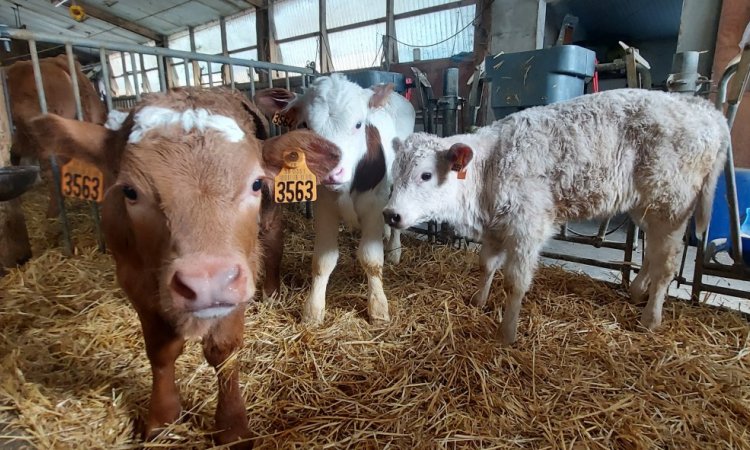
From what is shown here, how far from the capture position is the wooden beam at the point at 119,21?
44.1 ft

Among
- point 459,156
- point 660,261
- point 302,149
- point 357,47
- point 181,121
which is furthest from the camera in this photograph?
point 357,47

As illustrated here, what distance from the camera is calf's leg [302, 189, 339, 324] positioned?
2910mm

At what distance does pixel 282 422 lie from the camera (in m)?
2.01

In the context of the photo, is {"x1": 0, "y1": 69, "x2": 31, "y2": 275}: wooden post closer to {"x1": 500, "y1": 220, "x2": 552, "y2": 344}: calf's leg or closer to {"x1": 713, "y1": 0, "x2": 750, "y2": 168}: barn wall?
{"x1": 500, "y1": 220, "x2": 552, "y2": 344}: calf's leg

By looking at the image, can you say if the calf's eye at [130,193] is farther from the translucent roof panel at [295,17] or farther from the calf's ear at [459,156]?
the translucent roof panel at [295,17]

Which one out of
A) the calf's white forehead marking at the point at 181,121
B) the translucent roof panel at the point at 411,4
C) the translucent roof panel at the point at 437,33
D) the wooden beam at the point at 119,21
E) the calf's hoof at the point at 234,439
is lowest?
the calf's hoof at the point at 234,439

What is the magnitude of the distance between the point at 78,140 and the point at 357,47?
9.78 meters

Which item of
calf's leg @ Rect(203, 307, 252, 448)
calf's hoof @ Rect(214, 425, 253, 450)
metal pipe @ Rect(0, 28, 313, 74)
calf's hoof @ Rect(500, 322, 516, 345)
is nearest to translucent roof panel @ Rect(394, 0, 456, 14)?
metal pipe @ Rect(0, 28, 313, 74)

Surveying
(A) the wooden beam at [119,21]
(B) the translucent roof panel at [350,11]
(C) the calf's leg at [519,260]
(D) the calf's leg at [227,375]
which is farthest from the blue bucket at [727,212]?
(A) the wooden beam at [119,21]

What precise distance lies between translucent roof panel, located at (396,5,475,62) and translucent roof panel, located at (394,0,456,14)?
0.60 ft

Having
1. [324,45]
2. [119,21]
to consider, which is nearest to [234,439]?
[324,45]

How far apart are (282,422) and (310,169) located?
1.34 meters

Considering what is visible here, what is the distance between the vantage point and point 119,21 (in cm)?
1433

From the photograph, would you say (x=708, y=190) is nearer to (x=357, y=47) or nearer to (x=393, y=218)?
(x=393, y=218)
